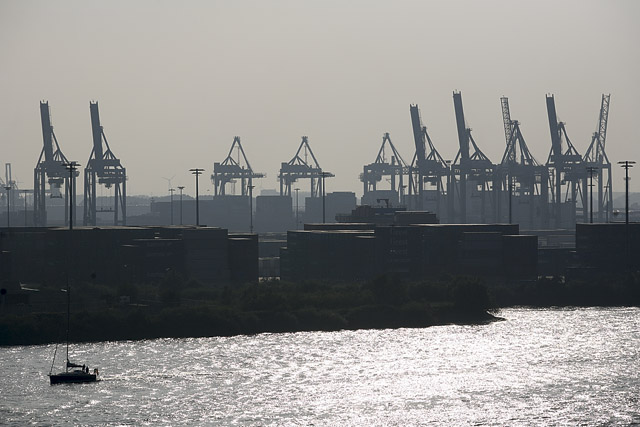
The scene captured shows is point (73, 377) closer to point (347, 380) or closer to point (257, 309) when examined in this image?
point (347, 380)

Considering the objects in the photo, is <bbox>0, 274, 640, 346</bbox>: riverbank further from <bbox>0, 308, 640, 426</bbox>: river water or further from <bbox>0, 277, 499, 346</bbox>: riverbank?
<bbox>0, 308, 640, 426</bbox>: river water

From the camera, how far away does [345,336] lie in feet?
286

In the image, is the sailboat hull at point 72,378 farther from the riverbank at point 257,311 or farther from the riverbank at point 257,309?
the riverbank at point 257,309

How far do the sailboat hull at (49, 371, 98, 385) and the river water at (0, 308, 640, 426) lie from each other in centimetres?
68

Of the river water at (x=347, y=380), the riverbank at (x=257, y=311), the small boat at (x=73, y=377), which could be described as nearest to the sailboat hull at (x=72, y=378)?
the small boat at (x=73, y=377)

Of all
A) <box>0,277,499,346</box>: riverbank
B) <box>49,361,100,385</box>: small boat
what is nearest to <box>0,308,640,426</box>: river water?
<box>49,361,100,385</box>: small boat

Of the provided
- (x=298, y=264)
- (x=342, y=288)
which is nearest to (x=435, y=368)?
(x=342, y=288)

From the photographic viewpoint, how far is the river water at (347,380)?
57.2 m

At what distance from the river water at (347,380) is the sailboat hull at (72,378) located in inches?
26.6

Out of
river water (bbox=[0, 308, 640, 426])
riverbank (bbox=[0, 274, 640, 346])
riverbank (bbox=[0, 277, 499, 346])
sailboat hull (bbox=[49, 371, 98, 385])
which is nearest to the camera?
river water (bbox=[0, 308, 640, 426])

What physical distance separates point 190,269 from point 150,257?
464cm

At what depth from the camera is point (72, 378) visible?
217 ft

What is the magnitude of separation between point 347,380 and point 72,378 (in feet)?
45.0

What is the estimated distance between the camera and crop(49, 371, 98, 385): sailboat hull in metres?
65.9
